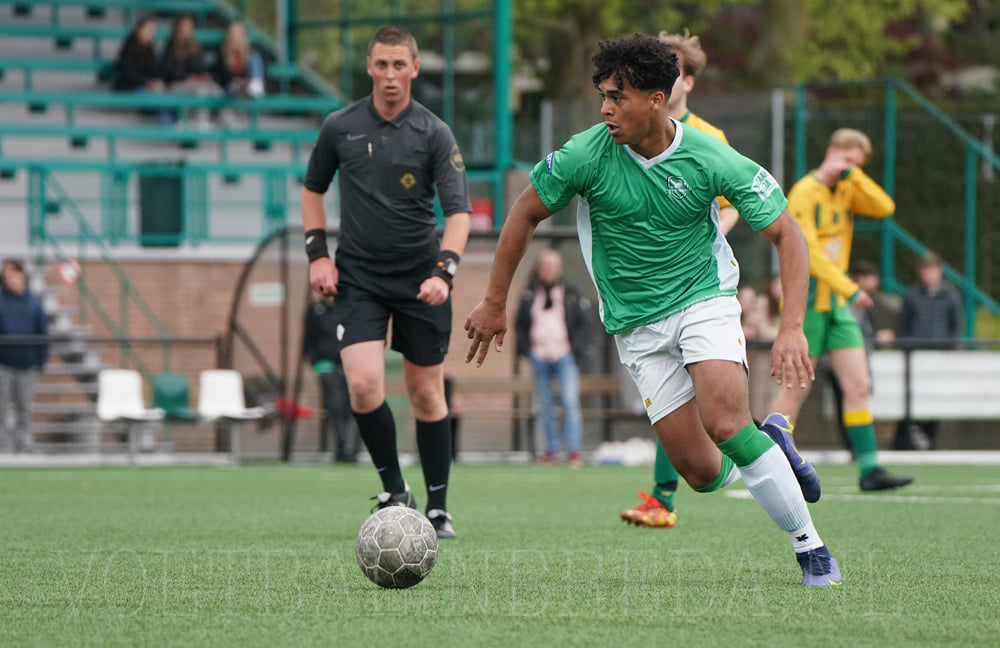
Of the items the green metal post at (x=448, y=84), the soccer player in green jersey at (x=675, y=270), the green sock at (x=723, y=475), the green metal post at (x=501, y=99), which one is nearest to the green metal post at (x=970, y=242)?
the green metal post at (x=501, y=99)

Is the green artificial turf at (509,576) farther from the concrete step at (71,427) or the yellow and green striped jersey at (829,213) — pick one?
the concrete step at (71,427)

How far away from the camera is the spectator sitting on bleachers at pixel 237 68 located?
77.4 ft

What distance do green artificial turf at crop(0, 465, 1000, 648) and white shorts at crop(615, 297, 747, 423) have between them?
70 centimetres

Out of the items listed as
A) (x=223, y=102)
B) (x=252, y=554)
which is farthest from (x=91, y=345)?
(x=252, y=554)

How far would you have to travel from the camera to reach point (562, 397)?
1596 cm

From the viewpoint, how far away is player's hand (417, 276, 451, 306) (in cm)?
734

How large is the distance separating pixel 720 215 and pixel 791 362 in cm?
287

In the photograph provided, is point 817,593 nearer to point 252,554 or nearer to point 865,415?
point 252,554

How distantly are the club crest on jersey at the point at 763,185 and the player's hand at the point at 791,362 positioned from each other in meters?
0.53

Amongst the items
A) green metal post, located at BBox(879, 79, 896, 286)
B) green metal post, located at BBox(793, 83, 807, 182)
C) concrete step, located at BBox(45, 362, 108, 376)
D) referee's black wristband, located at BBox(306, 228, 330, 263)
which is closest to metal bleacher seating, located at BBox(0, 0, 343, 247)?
concrete step, located at BBox(45, 362, 108, 376)

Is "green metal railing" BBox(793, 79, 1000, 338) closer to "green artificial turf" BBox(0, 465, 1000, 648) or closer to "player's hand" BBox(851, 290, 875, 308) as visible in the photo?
"player's hand" BBox(851, 290, 875, 308)

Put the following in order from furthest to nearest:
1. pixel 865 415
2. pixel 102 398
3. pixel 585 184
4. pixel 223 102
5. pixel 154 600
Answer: pixel 223 102
pixel 102 398
pixel 865 415
pixel 585 184
pixel 154 600

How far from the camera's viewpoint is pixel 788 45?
3156cm

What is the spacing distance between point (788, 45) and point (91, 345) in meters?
17.6
